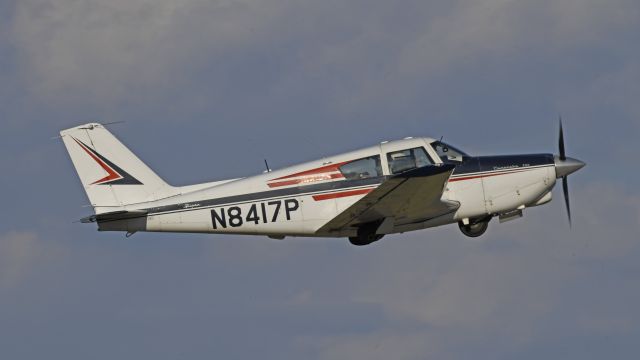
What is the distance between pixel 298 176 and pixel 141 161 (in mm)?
3737

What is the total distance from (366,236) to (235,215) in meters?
2.98

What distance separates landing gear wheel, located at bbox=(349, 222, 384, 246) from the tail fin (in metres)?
4.32

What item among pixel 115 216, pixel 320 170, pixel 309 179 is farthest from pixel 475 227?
pixel 115 216

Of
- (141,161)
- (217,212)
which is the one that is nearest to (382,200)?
(217,212)

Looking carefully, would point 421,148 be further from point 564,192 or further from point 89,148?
point 89,148

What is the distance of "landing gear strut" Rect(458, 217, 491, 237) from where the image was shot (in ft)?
89.2

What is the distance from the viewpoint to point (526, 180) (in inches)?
1056

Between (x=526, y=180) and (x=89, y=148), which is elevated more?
(x=89, y=148)

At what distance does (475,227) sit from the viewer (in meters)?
27.2

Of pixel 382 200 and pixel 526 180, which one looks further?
pixel 526 180

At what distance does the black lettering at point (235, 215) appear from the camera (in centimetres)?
2600

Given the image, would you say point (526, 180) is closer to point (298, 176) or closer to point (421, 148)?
point (421, 148)

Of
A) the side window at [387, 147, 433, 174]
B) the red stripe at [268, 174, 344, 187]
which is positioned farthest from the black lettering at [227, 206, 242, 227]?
the side window at [387, 147, 433, 174]

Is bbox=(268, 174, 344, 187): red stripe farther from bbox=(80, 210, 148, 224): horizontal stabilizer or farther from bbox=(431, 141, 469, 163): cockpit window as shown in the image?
bbox=(80, 210, 148, 224): horizontal stabilizer
